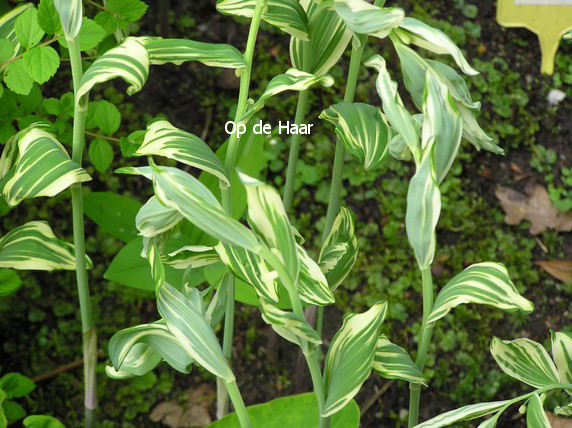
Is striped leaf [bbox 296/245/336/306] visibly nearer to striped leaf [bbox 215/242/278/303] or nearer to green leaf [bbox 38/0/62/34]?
striped leaf [bbox 215/242/278/303]

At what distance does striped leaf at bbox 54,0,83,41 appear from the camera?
54 centimetres

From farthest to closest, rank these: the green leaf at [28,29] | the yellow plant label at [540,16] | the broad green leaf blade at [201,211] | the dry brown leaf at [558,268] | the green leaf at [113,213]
→ the dry brown leaf at [558,268] < the yellow plant label at [540,16] < the green leaf at [113,213] < the green leaf at [28,29] < the broad green leaf blade at [201,211]

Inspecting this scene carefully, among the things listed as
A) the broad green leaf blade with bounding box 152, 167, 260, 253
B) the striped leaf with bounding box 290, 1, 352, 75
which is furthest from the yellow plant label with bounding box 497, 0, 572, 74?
the broad green leaf blade with bounding box 152, 167, 260, 253

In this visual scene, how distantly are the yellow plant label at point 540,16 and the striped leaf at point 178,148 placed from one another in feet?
2.34

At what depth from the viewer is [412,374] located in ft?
1.75

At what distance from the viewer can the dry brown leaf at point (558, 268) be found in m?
1.26

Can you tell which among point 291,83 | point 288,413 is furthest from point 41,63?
point 288,413

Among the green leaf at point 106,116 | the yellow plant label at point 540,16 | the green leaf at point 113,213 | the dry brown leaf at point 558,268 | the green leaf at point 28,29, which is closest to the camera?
the green leaf at point 28,29

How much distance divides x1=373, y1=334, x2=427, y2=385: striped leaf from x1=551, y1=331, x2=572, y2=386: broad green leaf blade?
15cm

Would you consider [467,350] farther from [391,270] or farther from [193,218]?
[193,218]

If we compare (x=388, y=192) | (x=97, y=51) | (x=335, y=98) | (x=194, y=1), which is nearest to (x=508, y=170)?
(x=388, y=192)

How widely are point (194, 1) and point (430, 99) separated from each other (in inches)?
44.2

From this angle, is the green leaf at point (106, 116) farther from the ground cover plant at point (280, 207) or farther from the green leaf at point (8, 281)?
the green leaf at point (8, 281)

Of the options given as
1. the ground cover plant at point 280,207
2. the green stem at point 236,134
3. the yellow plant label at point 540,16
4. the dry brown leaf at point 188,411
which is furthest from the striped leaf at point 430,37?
the dry brown leaf at point 188,411
